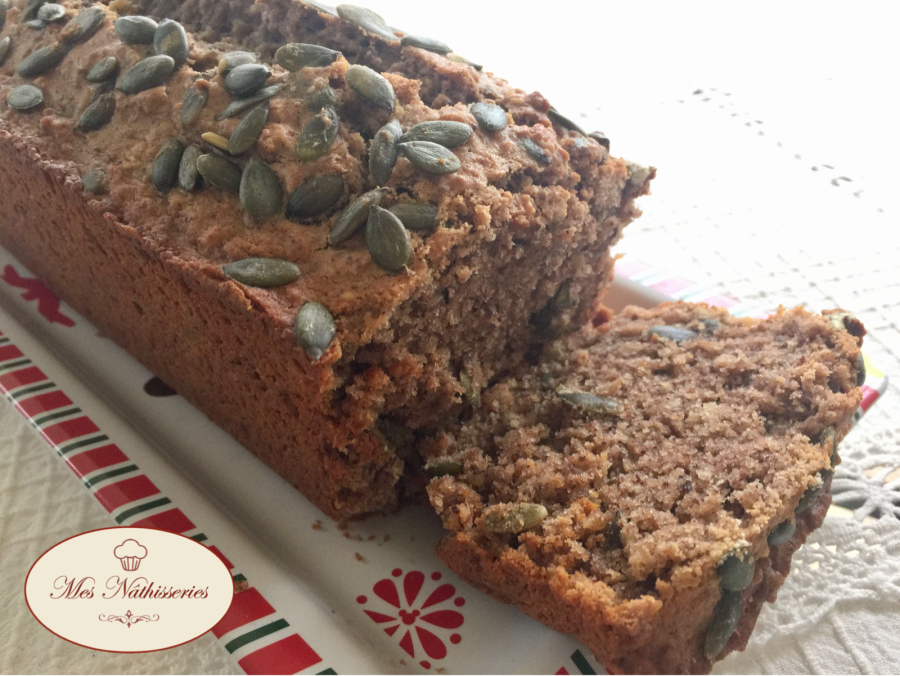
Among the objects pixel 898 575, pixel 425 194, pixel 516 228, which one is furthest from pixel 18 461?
pixel 898 575

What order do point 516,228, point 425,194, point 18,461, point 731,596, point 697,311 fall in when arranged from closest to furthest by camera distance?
point 731,596 → point 425,194 → point 516,228 → point 18,461 → point 697,311

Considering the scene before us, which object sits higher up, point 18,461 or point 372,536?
point 372,536

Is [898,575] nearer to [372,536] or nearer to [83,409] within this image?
[372,536]

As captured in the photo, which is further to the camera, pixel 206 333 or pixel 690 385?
pixel 690 385

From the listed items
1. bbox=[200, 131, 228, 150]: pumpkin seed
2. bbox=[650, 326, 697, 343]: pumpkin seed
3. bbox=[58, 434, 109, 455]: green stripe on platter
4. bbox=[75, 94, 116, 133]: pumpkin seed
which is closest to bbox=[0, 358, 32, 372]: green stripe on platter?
bbox=[58, 434, 109, 455]: green stripe on platter

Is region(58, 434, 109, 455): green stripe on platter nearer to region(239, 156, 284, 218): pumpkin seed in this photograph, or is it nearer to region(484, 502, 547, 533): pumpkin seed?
region(239, 156, 284, 218): pumpkin seed
